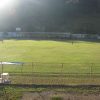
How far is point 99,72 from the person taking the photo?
4209 cm

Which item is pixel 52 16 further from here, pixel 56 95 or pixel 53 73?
pixel 56 95

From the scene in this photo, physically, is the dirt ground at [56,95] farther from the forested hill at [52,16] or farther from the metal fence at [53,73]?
the forested hill at [52,16]

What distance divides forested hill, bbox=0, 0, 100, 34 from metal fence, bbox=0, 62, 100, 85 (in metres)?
71.2

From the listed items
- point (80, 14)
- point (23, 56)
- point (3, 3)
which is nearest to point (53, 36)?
point (80, 14)

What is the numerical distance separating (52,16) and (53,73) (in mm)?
92477

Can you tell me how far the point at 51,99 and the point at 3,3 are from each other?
365 feet

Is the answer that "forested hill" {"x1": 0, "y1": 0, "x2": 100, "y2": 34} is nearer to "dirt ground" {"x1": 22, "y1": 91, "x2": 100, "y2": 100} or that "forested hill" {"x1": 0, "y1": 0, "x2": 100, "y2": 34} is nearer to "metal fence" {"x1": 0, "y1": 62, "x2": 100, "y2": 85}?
"metal fence" {"x1": 0, "y1": 62, "x2": 100, "y2": 85}

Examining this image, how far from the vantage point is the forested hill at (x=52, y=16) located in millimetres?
121688

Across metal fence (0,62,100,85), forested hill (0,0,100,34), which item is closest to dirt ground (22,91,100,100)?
metal fence (0,62,100,85)

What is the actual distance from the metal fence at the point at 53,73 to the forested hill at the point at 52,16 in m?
71.2

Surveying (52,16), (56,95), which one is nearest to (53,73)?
(56,95)

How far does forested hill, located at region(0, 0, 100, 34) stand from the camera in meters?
122

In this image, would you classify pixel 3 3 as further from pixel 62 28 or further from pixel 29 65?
pixel 29 65

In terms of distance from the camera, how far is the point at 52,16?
435 feet
